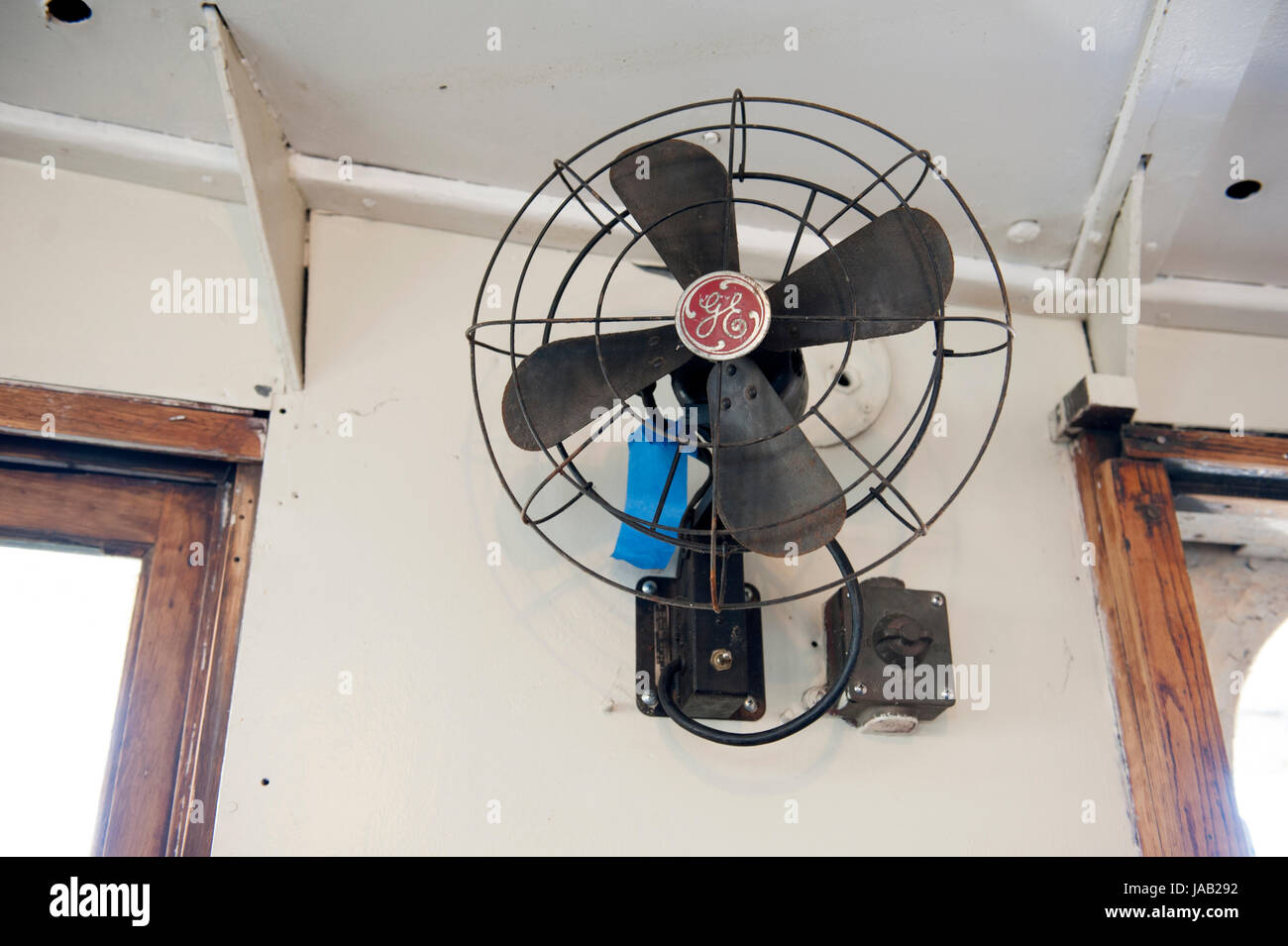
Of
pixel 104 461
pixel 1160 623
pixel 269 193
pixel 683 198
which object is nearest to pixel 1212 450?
pixel 1160 623

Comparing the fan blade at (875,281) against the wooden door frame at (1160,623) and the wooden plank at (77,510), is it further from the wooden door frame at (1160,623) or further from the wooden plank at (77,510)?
the wooden plank at (77,510)

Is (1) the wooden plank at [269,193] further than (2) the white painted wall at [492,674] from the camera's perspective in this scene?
Yes

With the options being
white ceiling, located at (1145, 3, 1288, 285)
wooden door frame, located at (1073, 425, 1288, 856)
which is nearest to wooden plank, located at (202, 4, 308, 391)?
wooden door frame, located at (1073, 425, 1288, 856)

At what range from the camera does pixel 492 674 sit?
2145 millimetres

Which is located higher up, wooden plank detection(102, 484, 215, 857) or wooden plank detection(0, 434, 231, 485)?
wooden plank detection(0, 434, 231, 485)

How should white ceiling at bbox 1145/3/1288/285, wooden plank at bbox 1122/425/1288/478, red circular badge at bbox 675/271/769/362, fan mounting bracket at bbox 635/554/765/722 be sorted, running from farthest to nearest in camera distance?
wooden plank at bbox 1122/425/1288/478, white ceiling at bbox 1145/3/1288/285, fan mounting bracket at bbox 635/554/765/722, red circular badge at bbox 675/271/769/362

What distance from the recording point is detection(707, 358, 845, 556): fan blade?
1839mm

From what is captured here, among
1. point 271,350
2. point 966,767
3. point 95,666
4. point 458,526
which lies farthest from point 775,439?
point 95,666

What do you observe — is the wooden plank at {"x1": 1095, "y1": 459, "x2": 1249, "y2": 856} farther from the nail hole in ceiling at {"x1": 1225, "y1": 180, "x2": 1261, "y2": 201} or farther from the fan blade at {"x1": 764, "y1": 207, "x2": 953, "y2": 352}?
the fan blade at {"x1": 764, "y1": 207, "x2": 953, "y2": 352}

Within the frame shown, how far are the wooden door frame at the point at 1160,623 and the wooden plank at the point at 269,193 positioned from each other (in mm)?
1742

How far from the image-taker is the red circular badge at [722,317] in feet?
6.03

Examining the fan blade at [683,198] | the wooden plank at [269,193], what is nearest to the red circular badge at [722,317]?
the fan blade at [683,198]

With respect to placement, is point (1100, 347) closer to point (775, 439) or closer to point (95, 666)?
point (775, 439)

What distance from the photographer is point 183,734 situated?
6.81 ft
